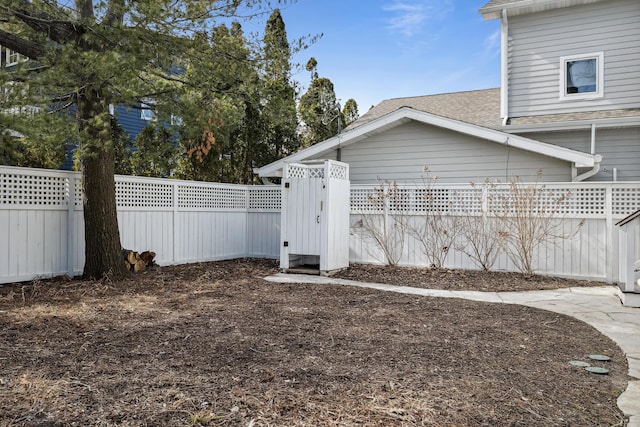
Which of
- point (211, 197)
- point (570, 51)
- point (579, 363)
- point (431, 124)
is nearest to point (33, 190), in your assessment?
point (211, 197)

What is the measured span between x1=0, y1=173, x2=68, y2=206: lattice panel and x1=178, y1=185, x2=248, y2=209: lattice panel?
7.37ft

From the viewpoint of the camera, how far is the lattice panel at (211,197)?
873 cm

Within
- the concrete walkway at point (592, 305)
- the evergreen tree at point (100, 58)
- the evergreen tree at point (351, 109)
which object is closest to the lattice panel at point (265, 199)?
the concrete walkway at point (592, 305)

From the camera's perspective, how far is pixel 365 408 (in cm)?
250

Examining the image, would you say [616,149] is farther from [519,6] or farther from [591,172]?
[519,6]

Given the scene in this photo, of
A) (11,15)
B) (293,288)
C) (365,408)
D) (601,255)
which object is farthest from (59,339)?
(601,255)

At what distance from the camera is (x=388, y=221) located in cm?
874

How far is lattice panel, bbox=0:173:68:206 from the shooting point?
6152mm

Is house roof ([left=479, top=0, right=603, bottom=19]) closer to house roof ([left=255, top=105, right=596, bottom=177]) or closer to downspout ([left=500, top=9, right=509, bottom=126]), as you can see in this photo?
downspout ([left=500, top=9, right=509, bottom=126])

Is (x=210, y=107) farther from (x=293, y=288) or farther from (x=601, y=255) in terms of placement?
(x=601, y=255)

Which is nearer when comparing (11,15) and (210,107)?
(11,15)

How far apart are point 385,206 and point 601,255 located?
3734 millimetres

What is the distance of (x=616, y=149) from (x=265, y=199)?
289 inches

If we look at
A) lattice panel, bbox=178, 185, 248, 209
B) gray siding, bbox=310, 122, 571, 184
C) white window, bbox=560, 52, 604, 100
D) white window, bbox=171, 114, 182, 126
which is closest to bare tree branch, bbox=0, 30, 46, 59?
white window, bbox=171, 114, 182, 126
